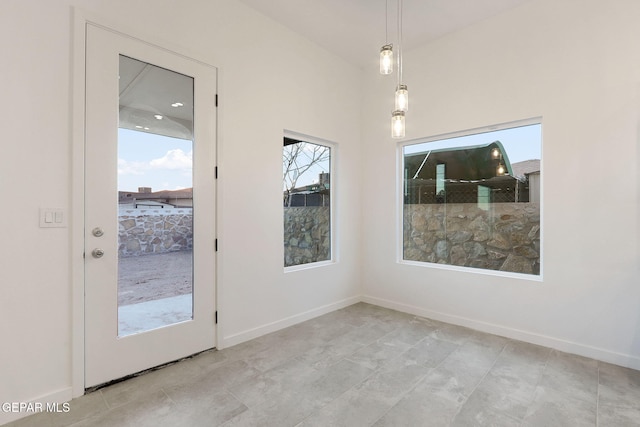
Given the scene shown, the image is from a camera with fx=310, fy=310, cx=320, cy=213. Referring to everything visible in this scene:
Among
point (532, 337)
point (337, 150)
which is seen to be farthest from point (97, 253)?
point (532, 337)

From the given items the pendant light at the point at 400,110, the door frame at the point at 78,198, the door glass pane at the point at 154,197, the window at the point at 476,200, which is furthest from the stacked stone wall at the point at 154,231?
the window at the point at 476,200

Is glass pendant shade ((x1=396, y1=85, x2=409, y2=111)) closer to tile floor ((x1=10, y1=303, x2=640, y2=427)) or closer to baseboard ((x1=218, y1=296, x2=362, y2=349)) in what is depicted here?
tile floor ((x1=10, y1=303, x2=640, y2=427))

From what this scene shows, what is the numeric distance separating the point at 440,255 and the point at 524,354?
1.31 m

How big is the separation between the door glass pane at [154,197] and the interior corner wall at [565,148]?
2.73 m

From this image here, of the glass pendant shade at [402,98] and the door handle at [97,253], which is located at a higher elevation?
the glass pendant shade at [402,98]

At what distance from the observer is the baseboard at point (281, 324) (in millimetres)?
2948

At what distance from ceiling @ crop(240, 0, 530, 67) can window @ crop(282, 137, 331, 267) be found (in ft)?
4.06

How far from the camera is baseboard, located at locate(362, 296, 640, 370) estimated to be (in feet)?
8.49

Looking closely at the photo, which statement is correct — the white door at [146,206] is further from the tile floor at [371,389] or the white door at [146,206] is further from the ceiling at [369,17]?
the ceiling at [369,17]

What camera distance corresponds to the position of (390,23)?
10.9 feet

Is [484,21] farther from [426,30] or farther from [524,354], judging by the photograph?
[524,354]

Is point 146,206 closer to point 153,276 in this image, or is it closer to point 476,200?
point 153,276

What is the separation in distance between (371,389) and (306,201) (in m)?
2.25

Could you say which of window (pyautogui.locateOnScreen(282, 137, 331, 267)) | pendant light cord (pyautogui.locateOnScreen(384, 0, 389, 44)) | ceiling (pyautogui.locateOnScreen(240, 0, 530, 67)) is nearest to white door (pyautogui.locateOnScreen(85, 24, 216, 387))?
window (pyautogui.locateOnScreen(282, 137, 331, 267))
